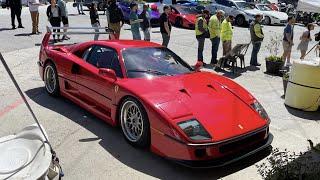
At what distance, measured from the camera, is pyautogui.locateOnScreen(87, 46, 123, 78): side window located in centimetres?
607

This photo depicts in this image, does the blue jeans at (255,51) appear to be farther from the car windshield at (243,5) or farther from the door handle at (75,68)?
the car windshield at (243,5)

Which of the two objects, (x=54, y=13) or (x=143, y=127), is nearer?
(x=143, y=127)

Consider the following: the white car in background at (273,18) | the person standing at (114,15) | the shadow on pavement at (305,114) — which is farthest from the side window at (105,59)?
the white car in background at (273,18)

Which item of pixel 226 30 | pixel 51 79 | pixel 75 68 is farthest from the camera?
pixel 226 30

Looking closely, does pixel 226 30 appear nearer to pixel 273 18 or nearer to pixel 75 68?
pixel 75 68

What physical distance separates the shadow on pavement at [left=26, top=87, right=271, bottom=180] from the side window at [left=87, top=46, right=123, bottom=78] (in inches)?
35.1

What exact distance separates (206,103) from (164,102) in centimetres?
56

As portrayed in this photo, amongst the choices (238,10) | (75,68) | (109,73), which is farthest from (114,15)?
(238,10)

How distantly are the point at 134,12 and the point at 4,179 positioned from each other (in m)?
9.86

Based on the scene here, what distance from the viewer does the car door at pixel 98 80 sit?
231 inches

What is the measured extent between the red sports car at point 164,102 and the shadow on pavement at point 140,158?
162mm

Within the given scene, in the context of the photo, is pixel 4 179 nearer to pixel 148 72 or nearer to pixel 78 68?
pixel 148 72

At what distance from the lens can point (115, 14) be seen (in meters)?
13.0

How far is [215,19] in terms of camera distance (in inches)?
449
